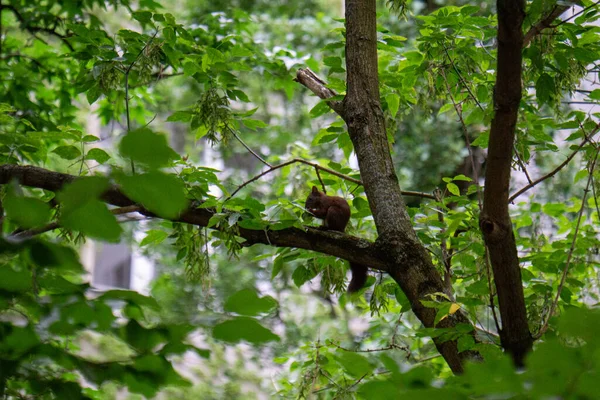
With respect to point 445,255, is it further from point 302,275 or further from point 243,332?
point 243,332

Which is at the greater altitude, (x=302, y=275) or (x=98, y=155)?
(x=98, y=155)

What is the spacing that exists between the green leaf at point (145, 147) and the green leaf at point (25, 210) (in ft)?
0.52

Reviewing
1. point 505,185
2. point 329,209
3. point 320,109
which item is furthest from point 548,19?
point 329,209

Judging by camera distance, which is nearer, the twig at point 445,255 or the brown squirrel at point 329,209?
the twig at point 445,255

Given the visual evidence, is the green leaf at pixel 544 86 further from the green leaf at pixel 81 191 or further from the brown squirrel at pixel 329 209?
the green leaf at pixel 81 191

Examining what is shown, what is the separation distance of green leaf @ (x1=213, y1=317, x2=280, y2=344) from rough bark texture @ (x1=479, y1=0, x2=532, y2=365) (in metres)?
0.92

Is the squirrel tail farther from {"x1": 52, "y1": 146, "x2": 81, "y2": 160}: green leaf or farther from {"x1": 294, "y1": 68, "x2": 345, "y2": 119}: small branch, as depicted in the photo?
{"x1": 52, "y1": 146, "x2": 81, "y2": 160}: green leaf

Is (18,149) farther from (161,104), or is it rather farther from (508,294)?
(161,104)

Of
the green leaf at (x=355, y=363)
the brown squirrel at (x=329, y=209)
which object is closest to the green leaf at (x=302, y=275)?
the brown squirrel at (x=329, y=209)

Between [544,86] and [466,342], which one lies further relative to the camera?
[544,86]

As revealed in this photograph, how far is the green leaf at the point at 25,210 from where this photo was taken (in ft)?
2.28

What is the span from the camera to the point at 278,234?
6.33ft

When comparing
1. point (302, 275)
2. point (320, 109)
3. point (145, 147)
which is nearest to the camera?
point (145, 147)

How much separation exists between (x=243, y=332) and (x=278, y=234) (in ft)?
3.96
